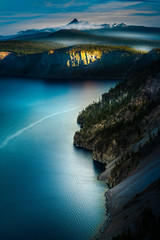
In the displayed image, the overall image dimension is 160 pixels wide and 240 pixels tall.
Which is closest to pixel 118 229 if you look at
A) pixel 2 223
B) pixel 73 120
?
pixel 2 223

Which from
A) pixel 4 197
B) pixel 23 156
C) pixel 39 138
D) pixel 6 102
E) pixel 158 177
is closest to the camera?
pixel 158 177

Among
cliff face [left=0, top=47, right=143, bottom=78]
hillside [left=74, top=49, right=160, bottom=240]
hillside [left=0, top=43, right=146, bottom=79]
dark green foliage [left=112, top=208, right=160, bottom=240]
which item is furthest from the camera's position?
cliff face [left=0, top=47, right=143, bottom=78]

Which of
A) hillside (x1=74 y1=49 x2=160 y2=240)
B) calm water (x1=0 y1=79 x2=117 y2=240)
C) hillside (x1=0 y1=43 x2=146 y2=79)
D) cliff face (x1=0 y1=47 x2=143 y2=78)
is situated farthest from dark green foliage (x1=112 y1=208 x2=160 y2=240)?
cliff face (x1=0 y1=47 x2=143 y2=78)

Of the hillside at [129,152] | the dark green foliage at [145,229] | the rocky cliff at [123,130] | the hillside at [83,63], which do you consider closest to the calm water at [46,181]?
the hillside at [129,152]

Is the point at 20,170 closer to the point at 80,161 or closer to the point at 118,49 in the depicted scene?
the point at 80,161

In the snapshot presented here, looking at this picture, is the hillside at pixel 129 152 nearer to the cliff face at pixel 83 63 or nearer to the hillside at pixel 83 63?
the hillside at pixel 83 63

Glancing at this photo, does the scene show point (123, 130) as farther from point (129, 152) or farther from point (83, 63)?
point (83, 63)

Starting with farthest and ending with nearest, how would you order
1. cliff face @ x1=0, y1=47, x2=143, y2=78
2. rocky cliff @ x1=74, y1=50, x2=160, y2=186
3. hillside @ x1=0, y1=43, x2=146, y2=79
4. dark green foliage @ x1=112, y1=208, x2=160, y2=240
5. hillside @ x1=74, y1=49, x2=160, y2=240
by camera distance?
cliff face @ x1=0, y1=47, x2=143, y2=78, hillside @ x1=0, y1=43, x2=146, y2=79, rocky cliff @ x1=74, y1=50, x2=160, y2=186, hillside @ x1=74, y1=49, x2=160, y2=240, dark green foliage @ x1=112, y1=208, x2=160, y2=240

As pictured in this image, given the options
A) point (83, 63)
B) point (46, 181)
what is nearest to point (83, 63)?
point (83, 63)

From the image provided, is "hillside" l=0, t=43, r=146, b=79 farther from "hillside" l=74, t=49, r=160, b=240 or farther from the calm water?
"hillside" l=74, t=49, r=160, b=240
